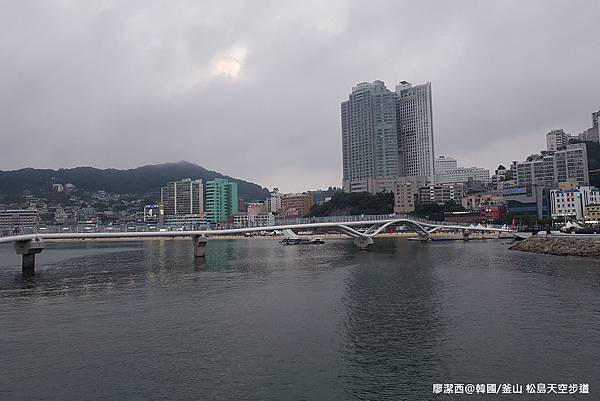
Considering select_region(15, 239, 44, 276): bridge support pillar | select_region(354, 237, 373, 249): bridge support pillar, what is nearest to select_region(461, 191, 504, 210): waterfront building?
select_region(354, 237, 373, 249): bridge support pillar

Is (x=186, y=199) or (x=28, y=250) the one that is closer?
(x=28, y=250)

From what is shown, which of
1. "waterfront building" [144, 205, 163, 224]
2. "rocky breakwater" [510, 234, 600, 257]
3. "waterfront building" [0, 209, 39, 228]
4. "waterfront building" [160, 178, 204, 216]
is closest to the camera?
"rocky breakwater" [510, 234, 600, 257]

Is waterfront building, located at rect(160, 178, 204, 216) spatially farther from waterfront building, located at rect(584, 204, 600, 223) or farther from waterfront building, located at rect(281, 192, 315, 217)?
waterfront building, located at rect(584, 204, 600, 223)

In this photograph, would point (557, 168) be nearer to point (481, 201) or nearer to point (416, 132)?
point (481, 201)

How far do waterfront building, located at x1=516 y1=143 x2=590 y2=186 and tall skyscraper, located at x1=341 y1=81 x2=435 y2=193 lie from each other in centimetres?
4868

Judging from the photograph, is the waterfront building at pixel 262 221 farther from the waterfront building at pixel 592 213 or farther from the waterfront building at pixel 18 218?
the waterfront building at pixel 18 218

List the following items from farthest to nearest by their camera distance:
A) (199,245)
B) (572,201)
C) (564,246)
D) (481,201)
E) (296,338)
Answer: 1. (481,201)
2. (572,201)
3. (199,245)
4. (564,246)
5. (296,338)

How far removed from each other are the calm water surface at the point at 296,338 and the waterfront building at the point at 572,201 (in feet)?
241

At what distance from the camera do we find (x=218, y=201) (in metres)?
170

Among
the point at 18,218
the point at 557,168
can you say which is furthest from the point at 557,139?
the point at 18,218

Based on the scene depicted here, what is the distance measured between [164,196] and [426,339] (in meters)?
196

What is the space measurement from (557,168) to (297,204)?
8560 cm

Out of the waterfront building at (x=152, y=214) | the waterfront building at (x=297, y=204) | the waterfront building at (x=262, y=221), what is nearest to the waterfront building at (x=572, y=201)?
the waterfront building at (x=262, y=221)

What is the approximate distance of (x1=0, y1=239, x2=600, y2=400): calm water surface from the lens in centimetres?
1171
